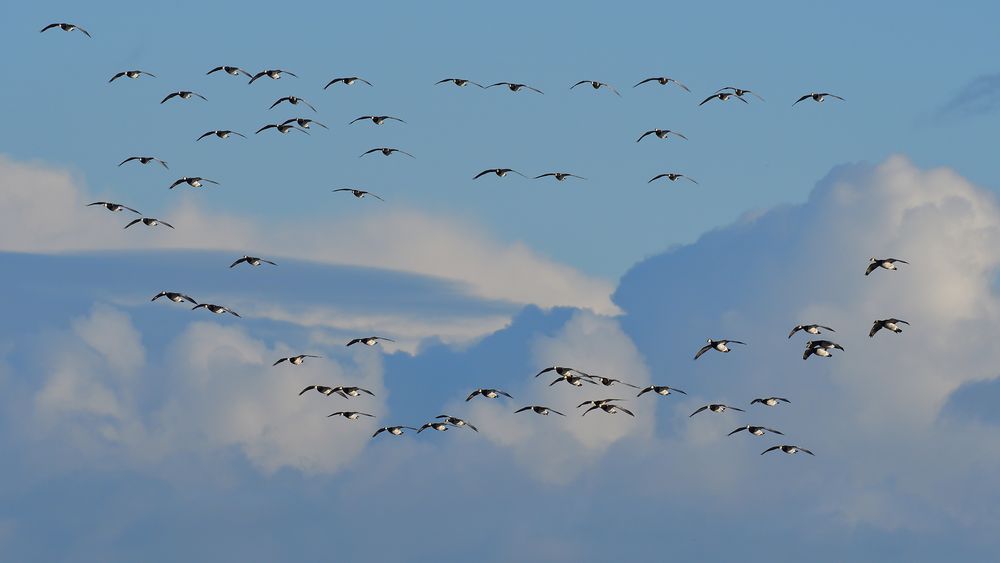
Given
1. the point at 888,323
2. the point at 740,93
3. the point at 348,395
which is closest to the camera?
the point at 888,323

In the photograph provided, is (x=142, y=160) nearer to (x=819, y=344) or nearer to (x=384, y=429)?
(x=384, y=429)

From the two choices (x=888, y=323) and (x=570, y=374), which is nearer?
(x=888, y=323)

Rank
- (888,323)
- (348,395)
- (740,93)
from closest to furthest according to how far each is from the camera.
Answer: (888,323), (740,93), (348,395)

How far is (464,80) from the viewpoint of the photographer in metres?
149

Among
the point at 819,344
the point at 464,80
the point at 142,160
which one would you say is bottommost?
the point at 819,344

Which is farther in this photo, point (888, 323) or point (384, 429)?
point (384, 429)

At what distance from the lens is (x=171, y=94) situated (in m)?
148

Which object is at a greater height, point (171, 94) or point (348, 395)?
point (171, 94)

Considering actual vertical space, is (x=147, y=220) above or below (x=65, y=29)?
below

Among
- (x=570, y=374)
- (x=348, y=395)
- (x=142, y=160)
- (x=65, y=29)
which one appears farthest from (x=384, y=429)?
(x=65, y=29)

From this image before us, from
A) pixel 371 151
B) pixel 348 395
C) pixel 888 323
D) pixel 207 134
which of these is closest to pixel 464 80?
pixel 371 151

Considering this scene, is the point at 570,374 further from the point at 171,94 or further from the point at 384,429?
the point at 171,94

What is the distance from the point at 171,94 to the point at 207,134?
491 cm

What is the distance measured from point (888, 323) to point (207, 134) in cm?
6287
